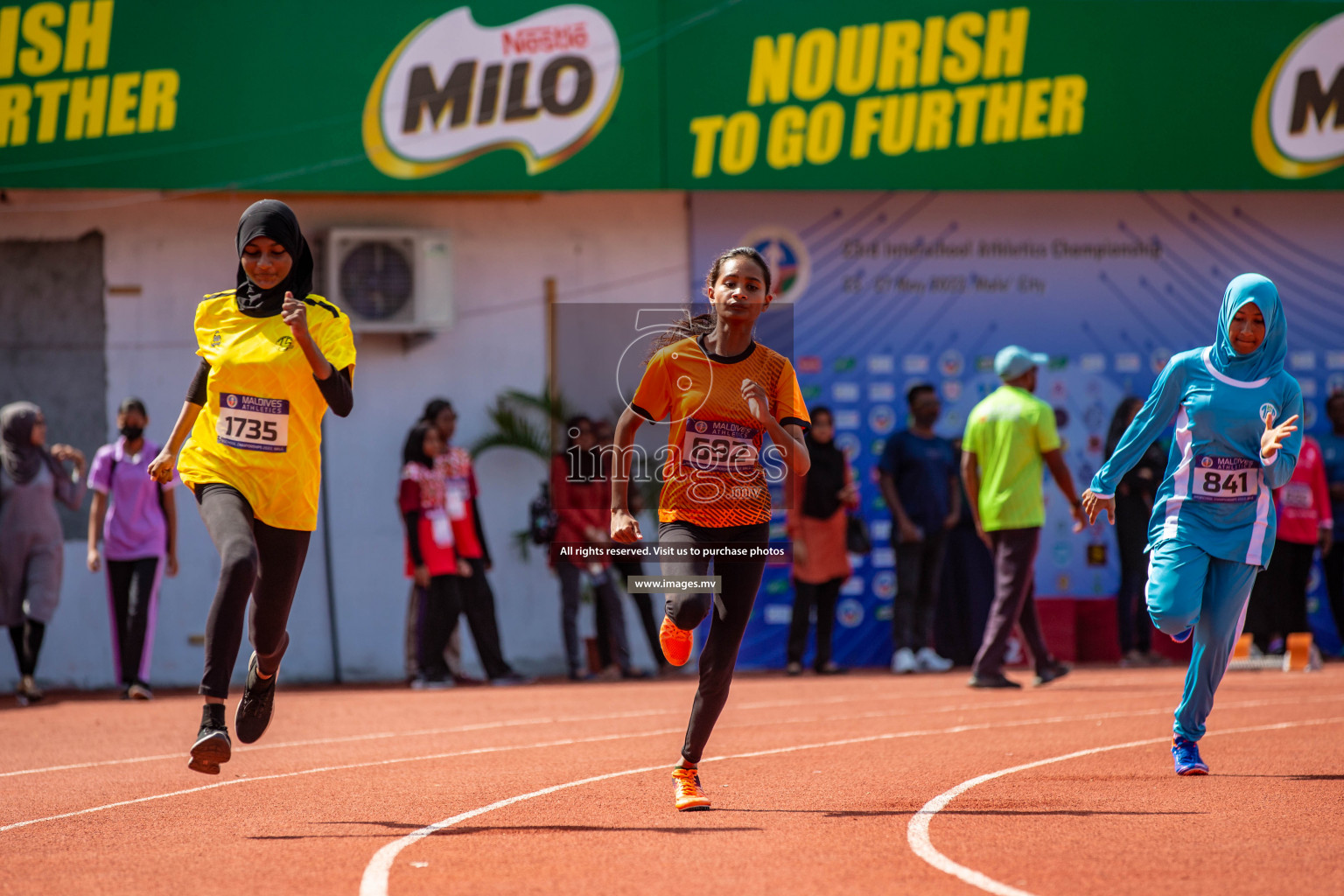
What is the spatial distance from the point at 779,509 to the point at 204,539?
572 centimetres

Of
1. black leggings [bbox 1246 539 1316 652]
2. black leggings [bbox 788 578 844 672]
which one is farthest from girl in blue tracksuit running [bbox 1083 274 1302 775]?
black leggings [bbox 1246 539 1316 652]

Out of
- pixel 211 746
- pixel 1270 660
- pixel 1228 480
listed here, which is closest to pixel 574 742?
pixel 211 746

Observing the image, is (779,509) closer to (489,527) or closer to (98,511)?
(489,527)

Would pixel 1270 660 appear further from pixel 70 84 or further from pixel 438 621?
pixel 70 84

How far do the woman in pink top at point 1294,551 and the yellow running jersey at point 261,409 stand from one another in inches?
409

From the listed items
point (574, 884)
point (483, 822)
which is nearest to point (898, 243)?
point (483, 822)

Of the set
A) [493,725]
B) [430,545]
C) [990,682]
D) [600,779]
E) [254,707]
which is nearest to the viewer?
[254,707]

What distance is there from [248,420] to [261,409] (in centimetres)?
7

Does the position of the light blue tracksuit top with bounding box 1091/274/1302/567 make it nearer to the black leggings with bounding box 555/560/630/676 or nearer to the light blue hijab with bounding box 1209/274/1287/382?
the light blue hijab with bounding box 1209/274/1287/382

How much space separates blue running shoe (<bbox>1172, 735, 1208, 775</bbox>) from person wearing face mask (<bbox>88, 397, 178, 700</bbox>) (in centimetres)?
883

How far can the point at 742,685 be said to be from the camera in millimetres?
14227

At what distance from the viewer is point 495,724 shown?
1090cm

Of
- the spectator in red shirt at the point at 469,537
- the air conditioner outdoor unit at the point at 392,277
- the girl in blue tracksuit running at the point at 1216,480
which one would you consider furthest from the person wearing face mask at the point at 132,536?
the girl in blue tracksuit running at the point at 1216,480

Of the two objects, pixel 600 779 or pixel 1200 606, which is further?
pixel 600 779
